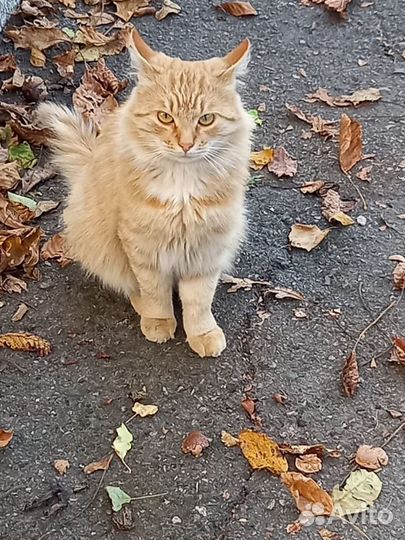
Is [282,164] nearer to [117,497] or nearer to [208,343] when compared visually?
[208,343]

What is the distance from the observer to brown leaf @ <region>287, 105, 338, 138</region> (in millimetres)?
3623

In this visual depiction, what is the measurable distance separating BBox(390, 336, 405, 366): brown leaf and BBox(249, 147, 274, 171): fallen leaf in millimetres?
1037

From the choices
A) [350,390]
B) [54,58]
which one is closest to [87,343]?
[350,390]

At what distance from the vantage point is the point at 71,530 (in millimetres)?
2281

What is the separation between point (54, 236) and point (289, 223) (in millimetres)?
896

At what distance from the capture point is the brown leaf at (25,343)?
9.05 ft

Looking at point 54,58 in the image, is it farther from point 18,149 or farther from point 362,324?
point 362,324

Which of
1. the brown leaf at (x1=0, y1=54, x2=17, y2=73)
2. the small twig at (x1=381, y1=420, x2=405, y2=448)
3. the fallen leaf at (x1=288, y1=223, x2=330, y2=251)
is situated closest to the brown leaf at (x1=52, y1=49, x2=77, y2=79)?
the brown leaf at (x1=0, y1=54, x2=17, y2=73)

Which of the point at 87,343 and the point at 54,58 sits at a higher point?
the point at 54,58

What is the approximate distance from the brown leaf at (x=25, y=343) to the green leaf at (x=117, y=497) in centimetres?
58

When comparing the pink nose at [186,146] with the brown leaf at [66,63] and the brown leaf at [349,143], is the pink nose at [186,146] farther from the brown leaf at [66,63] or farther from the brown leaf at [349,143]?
the brown leaf at [66,63]

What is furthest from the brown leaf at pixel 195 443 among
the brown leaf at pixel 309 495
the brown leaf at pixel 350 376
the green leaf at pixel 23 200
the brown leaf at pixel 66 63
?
the brown leaf at pixel 66 63

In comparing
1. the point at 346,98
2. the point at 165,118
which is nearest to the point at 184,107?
the point at 165,118

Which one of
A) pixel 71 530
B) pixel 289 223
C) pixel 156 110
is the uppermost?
pixel 156 110
